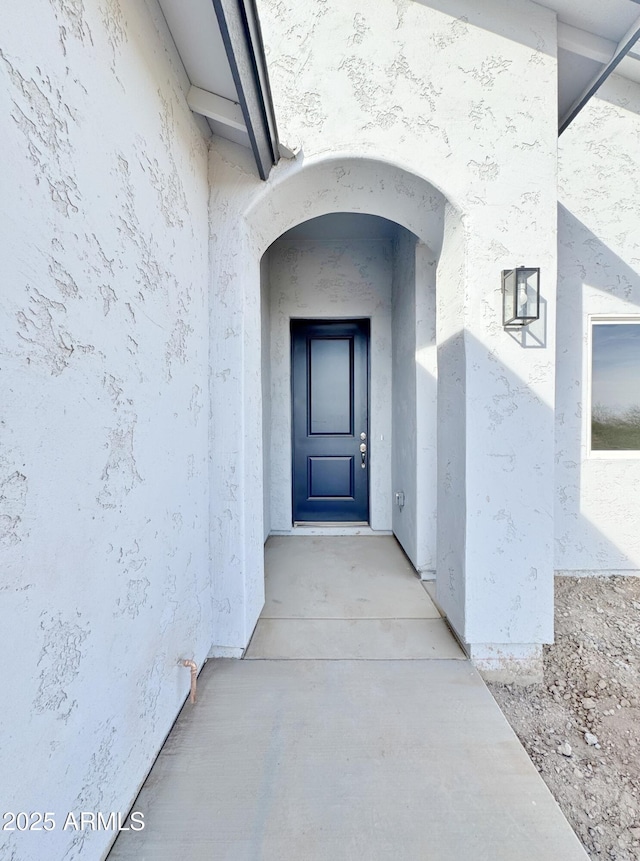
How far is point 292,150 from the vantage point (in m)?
1.86

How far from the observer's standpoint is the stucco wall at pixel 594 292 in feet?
9.75

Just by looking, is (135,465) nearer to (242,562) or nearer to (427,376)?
(242,562)

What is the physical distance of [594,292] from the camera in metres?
3.04

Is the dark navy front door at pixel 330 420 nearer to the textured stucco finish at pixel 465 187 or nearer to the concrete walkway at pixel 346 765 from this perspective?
the concrete walkway at pixel 346 765

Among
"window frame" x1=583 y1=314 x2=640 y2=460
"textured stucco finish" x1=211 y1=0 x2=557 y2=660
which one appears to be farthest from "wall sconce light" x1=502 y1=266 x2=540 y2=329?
"window frame" x1=583 y1=314 x2=640 y2=460

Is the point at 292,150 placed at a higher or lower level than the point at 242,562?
higher

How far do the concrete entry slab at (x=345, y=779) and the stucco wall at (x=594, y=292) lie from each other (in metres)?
2.06

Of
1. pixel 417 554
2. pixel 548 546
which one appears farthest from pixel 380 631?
pixel 548 546

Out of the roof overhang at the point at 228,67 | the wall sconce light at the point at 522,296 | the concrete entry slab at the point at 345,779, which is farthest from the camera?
the wall sconce light at the point at 522,296

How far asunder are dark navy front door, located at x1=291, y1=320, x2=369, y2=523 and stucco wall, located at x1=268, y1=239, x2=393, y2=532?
0.14 m

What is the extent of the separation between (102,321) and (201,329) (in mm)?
838

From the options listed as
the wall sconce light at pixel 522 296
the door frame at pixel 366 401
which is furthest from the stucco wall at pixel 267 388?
the wall sconce light at pixel 522 296

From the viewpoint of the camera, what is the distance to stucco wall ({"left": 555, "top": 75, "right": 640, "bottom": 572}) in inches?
117

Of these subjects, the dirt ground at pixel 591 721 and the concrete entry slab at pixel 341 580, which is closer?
the dirt ground at pixel 591 721
